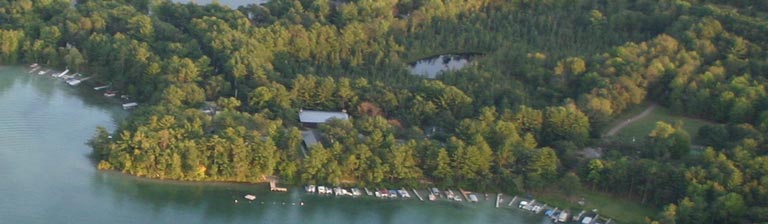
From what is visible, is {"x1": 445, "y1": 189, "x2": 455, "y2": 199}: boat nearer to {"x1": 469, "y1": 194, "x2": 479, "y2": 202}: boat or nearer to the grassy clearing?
{"x1": 469, "y1": 194, "x2": 479, "y2": 202}: boat

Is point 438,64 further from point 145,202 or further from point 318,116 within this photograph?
point 145,202

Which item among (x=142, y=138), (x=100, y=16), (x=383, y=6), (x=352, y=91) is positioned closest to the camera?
(x=142, y=138)

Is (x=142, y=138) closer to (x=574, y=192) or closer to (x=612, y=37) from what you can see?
(x=574, y=192)

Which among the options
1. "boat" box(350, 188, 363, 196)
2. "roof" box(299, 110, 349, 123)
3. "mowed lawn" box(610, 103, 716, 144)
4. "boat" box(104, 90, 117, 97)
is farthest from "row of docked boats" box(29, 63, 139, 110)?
"mowed lawn" box(610, 103, 716, 144)

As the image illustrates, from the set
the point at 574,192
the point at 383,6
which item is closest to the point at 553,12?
the point at 383,6

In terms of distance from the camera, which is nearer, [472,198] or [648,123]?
[472,198]

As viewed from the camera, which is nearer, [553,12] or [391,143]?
[391,143]

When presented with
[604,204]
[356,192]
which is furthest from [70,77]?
[604,204]
